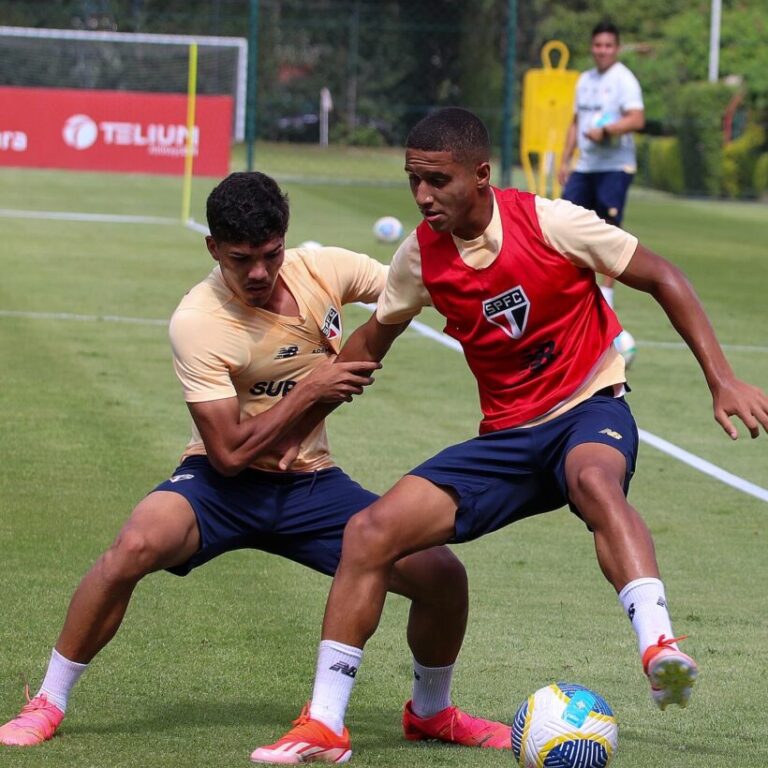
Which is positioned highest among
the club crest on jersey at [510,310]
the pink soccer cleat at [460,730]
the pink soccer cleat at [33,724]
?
the club crest on jersey at [510,310]

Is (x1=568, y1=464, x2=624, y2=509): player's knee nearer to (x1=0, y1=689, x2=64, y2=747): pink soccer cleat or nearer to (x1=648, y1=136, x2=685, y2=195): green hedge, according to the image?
(x1=0, y1=689, x2=64, y2=747): pink soccer cleat

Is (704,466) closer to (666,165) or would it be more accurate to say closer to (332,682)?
(332,682)

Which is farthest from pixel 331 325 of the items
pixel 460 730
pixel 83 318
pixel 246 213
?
pixel 83 318

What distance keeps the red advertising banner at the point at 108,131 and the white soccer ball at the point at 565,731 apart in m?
25.3

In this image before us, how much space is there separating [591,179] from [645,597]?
12.2 m

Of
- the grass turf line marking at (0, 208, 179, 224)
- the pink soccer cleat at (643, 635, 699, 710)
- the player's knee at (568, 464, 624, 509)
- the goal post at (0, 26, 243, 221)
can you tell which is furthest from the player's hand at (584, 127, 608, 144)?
the goal post at (0, 26, 243, 221)

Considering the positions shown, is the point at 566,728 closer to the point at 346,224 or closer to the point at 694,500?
the point at 694,500

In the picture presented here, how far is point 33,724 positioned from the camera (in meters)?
5.12

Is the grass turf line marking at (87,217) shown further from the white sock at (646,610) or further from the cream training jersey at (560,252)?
the white sock at (646,610)

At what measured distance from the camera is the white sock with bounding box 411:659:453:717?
541 cm

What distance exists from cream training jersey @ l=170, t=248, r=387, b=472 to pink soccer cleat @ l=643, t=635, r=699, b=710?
154 cm

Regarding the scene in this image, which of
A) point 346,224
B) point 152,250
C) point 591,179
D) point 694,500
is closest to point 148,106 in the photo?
point 346,224

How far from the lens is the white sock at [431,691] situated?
5.41 meters

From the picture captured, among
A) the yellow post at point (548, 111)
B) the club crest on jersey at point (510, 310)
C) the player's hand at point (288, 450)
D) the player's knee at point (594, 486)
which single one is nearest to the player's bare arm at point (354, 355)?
the player's hand at point (288, 450)
